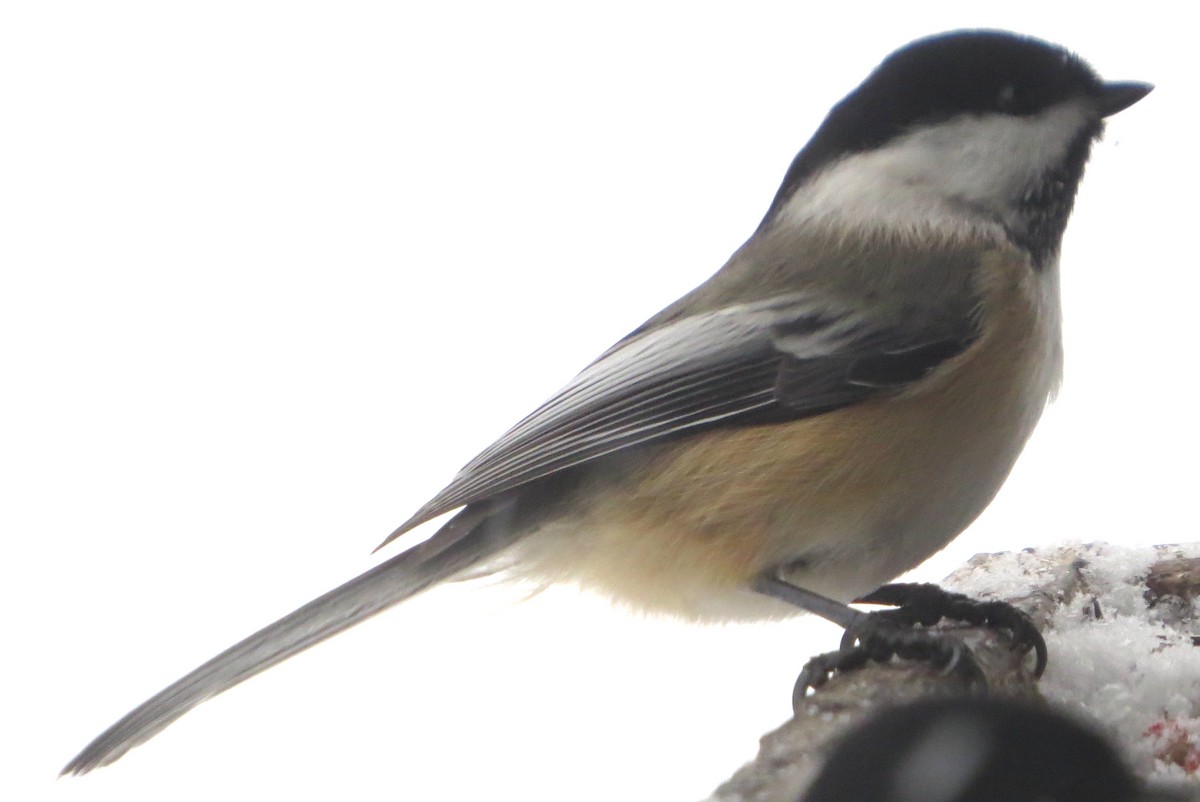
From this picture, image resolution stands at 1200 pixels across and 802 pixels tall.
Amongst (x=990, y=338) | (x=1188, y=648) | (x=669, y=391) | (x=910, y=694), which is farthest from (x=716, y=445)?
(x=1188, y=648)

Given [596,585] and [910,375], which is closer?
[910,375]

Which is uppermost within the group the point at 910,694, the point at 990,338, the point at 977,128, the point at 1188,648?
the point at 977,128

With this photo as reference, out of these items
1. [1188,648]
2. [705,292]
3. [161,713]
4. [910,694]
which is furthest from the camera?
[705,292]

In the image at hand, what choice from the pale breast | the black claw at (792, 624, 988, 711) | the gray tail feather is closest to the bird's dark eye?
the pale breast

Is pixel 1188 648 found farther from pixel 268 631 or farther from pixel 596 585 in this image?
pixel 268 631

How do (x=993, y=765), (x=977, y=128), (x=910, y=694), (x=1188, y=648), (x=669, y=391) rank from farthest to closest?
(x=977, y=128) → (x=669, y=391) → (x=1188, y=648) → (x=910, y=694) → (x=993, y=765)

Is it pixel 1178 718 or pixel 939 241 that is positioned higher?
pixel 939 241

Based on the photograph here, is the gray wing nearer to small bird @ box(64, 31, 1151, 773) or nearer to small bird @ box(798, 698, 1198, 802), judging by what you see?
small bird @ box(64, 31, 1151, 773)
